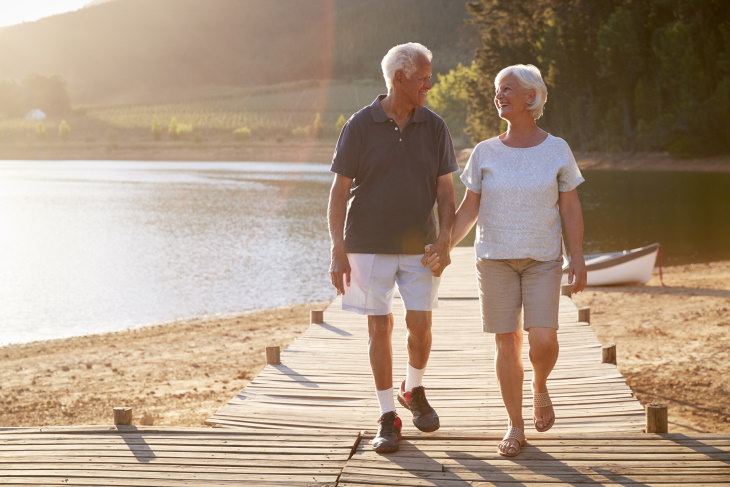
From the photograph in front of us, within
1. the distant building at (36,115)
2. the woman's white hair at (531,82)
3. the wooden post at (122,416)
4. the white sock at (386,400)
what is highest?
the distant building at (36,115)

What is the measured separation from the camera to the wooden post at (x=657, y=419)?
207 inches

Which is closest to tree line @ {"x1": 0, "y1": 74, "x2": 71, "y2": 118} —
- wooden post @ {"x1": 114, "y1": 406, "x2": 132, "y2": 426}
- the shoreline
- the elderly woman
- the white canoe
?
the shoreline

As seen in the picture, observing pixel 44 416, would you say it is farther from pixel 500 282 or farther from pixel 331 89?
pixel 331 89

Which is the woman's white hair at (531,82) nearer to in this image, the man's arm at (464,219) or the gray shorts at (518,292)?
the man's arm at (464,219)

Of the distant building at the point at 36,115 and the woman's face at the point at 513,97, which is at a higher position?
the distant building at the point at 36,115

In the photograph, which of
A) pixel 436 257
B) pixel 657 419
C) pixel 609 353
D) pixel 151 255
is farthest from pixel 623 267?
pixel 151 255

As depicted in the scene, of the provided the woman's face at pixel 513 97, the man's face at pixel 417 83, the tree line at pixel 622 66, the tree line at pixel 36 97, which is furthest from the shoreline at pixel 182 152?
the woman's face at pixel 513 97

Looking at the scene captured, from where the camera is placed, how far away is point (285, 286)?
74.6ft

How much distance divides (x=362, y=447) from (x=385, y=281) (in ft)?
3.07

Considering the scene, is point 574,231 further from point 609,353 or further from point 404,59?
point 609,353

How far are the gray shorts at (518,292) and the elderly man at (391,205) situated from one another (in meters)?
0.31

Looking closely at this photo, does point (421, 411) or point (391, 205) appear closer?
point (391, 205)

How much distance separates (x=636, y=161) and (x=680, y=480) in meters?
62.2

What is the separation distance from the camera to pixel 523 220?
15.8ft
